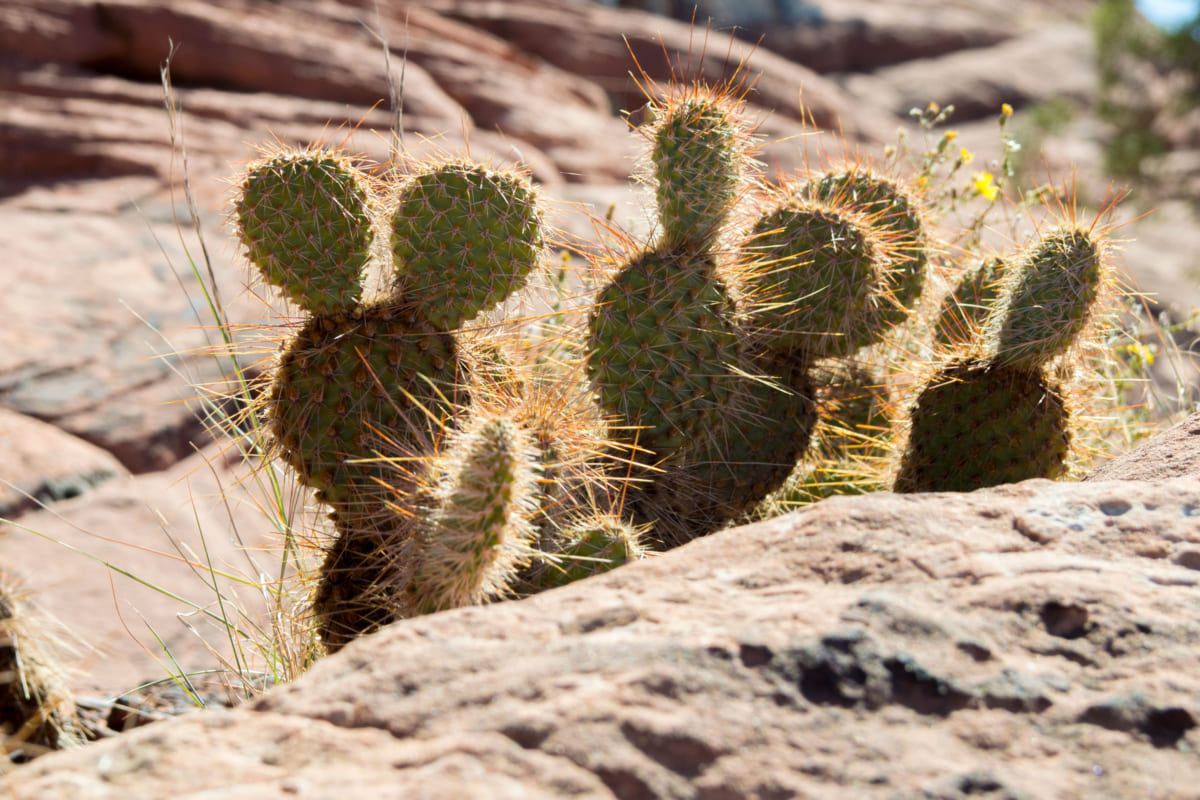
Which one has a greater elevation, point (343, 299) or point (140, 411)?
point (343, 299)

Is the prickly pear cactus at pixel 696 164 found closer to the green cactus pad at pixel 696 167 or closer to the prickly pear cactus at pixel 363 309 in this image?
the green cactus pad at pixel 696 167

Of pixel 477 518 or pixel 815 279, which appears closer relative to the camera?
pixel 477 518

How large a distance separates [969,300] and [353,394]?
5.95 ft

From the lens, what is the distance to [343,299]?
233 cm

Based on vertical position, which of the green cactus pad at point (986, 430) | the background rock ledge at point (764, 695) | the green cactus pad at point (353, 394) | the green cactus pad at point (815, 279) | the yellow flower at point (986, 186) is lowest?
the background rock ledge at point (764, 695)

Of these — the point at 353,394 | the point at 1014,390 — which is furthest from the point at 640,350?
the point at 1014,390

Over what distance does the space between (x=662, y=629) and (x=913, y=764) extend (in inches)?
15.4

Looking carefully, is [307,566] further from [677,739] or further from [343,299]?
[677,739]

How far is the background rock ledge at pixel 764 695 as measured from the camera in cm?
122

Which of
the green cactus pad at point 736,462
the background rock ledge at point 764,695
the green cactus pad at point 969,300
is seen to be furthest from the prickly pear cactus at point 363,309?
the green cactus pad at point 969,300

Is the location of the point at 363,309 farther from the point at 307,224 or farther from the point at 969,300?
the point at 969,300

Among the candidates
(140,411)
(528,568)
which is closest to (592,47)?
(140,411)

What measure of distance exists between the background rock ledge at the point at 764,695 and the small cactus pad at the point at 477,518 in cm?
16

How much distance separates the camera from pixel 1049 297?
234cm
